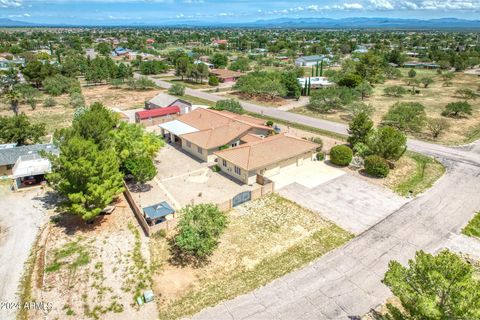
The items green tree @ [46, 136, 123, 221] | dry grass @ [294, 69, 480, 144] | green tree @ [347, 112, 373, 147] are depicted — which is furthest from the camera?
dry grass @ [294, 69, 480, 144]

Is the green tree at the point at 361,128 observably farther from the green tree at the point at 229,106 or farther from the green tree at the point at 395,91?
the green tree at the point at 395,91

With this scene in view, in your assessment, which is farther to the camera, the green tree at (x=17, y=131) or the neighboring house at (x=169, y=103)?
the neighboring house at (x=169, y=103)

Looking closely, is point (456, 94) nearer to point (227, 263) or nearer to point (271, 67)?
point (271, 67)

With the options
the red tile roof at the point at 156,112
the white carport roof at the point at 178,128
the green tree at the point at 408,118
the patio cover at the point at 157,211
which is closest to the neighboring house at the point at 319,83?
the green tree at the point at 408,118

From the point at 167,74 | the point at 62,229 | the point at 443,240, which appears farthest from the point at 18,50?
the point at 443,240

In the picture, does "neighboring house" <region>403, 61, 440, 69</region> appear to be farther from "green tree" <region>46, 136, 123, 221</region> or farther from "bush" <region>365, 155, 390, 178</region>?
→ "green tree" <region>46, 136, 123, 221</region>

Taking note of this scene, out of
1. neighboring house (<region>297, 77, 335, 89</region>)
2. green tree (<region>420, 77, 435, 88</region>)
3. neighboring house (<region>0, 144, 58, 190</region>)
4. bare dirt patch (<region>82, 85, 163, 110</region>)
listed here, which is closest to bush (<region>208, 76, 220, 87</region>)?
bare dirt patch (<region>82, 85, 163, 110</region>)
